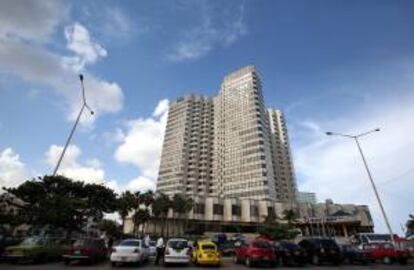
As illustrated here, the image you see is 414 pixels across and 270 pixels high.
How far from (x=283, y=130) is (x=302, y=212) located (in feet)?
257

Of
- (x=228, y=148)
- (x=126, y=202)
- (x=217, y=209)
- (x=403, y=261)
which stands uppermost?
(x=228, y=148)

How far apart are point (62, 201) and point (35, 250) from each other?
2463 cm

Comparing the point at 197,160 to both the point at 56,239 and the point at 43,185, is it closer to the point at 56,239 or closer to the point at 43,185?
the point at 43,185

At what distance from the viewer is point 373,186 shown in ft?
105

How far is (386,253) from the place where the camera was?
84.5 ft

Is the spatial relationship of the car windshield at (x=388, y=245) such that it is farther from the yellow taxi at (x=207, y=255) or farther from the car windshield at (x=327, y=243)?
the yellow taxi at (x=207, y=255)

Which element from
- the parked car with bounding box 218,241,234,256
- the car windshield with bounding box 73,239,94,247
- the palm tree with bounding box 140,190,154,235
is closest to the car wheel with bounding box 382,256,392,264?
the parked car with bounding box 218,241,234,256

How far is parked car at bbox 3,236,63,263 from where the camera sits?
1872cm

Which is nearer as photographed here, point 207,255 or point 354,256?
point 207,255

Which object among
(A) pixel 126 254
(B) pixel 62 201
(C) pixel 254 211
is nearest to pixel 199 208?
(C) pixel 254 211

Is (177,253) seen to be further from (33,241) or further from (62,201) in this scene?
(62,201)

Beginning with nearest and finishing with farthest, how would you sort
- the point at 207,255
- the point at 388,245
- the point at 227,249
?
the point at 207,255 → the point at 388,245 → the point at 227,249

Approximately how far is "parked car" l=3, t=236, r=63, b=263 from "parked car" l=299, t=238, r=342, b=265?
17.9 metres

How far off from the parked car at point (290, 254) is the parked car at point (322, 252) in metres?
0.83
